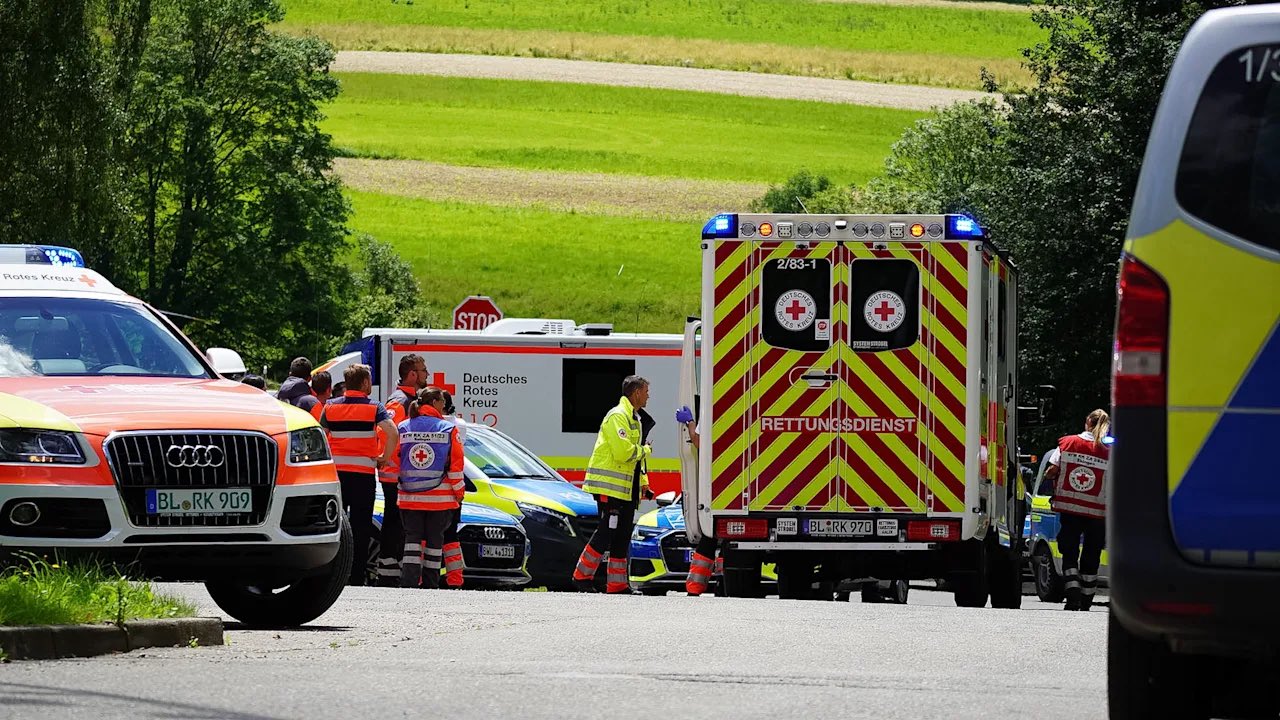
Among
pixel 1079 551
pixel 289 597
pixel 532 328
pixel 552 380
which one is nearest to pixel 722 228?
pixel 1079 551

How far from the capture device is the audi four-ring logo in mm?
10500

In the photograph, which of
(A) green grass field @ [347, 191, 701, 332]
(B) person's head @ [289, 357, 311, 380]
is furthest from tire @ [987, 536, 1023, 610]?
(A) green grass field @ [347, 191, 701, 332]

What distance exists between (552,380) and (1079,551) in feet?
30.8

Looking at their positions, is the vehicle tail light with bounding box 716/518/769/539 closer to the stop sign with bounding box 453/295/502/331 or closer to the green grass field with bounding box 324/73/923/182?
the stop sign with bounding box 453/295/502/331

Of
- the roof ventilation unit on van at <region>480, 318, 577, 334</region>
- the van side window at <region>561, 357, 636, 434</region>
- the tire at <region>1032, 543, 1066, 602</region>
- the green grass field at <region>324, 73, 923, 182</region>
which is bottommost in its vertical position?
the tire at <region>1032, 543, 1066, 602</region>

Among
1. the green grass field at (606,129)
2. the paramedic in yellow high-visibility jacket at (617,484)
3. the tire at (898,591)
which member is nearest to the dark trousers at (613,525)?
the paramedic in yellow high-visibility jacket at (617,484)

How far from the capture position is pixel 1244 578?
5555 mm

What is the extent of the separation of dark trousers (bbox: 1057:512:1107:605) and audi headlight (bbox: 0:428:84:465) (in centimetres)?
1030

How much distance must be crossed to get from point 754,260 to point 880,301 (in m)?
0.93

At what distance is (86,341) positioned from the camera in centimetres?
1166

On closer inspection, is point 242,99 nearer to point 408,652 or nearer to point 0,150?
point 0,150

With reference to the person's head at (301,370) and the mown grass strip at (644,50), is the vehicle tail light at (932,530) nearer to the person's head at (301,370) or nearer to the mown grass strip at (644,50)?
the person's head at (301,370)

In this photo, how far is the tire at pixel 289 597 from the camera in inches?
455

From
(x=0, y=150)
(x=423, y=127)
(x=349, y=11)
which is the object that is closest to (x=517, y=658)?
(x=0, y=150)
